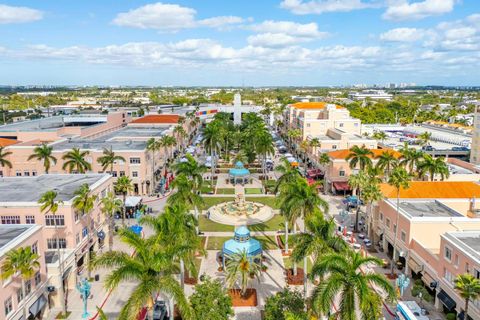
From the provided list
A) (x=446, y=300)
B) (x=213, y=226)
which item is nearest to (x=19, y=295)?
(x=213, y=226)

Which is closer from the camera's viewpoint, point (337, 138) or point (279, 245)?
point (279, 245)

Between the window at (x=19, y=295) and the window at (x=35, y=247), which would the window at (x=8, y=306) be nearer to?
the window at (x=19, y=295)

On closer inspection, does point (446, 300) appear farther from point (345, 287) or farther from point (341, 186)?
point (341, 186)

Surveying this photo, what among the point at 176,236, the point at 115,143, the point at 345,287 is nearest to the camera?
the point at 345,287

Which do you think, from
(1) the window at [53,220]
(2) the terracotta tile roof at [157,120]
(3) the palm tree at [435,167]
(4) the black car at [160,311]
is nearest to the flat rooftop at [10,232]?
(1) the window at [53,220]

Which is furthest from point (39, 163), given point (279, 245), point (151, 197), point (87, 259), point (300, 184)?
point (300, 184)

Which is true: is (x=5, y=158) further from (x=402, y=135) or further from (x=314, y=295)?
(x=402, y=135)
